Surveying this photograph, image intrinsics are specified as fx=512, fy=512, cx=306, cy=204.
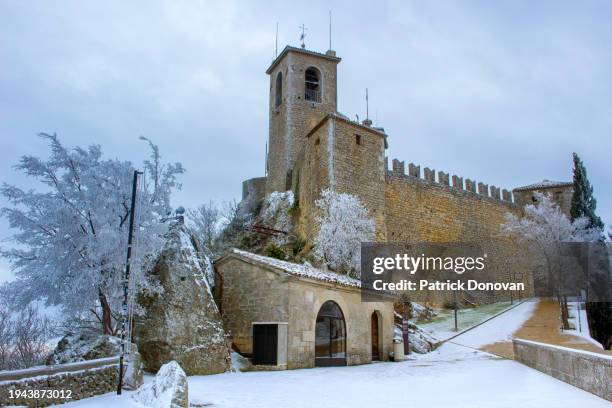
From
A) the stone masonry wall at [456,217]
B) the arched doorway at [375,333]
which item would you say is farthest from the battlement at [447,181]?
the arched doorway at [375,333]

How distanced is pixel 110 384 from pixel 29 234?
12.1 ft

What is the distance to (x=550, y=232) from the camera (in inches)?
1282

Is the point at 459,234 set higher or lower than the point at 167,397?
higher

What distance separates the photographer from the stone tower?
35375mm

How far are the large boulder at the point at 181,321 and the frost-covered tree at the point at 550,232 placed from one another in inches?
687

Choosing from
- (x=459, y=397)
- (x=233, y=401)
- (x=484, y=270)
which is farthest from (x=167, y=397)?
(x=484, y=270)

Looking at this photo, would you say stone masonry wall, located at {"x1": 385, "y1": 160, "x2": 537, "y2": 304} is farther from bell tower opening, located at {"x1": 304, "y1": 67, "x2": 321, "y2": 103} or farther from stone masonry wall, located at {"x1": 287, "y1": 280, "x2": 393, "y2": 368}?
stone masonry wall, located at {"x1": 287, "y1": 280, "x2": 393, "y2": 368}

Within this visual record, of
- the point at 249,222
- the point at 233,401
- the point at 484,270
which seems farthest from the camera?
the point at 484,270

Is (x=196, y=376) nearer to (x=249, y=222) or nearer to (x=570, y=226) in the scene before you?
(x=249, y=222)

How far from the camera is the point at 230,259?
1571cm

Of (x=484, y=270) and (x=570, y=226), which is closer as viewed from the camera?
(x=570, y=226)

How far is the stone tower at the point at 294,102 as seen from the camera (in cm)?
3538

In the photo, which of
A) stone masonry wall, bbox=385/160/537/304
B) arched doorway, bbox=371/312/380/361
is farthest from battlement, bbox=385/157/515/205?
arched doorway, bbox=371/312/380/361

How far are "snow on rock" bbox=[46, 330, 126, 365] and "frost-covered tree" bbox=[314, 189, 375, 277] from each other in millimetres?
16989
